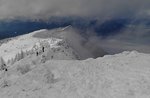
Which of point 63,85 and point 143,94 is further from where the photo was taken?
point 63,85

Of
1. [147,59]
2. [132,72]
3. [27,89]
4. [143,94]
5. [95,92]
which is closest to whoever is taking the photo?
[143,94]

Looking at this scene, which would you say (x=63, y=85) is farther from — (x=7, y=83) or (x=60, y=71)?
(x=7, y=83)

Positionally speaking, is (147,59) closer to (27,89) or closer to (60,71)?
(60,71)

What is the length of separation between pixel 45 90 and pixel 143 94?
12.3m

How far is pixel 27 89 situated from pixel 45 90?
246 centimetres

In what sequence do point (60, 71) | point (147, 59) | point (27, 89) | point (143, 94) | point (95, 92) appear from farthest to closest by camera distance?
point (147, 59)
point (60, 71)
point (27, 89)
point (95, 92)
point (143, 94)

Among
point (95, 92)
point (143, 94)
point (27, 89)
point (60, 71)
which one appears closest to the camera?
point (143, 94)

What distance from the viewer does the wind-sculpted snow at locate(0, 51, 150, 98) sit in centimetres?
2906

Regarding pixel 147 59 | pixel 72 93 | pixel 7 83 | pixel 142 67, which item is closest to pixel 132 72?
pixel 142 67

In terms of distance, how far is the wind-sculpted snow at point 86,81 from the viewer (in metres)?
29.1

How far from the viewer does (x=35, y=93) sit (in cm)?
3000

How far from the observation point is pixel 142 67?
3653cm

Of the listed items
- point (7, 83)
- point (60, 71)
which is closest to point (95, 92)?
point (60, 71)

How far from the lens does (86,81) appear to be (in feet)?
109
